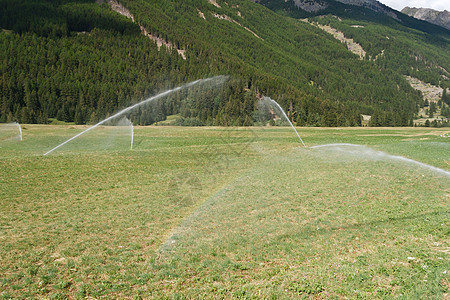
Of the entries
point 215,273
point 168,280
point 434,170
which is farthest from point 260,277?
point 434,170

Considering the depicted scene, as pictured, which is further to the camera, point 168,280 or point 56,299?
point 168,280

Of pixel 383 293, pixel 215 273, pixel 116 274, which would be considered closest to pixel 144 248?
pixel 116 274

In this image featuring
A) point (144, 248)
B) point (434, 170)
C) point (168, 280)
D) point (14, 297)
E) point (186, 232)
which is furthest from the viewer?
point (434, 170)

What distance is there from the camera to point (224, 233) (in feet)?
44.1

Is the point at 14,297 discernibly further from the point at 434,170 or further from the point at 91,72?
the point at 91,72

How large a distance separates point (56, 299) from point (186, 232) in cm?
608

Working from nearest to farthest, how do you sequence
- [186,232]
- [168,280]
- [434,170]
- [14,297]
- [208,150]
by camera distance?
[14,297], [168,280], [186,232], [434,170], [208,150]

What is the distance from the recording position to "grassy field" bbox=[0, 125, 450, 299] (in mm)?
8977

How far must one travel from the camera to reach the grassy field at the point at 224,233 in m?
8.98

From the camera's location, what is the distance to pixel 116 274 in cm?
973

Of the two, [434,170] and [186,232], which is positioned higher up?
[434,170]

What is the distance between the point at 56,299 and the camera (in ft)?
27.3

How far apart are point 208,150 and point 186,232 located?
29.9 metres

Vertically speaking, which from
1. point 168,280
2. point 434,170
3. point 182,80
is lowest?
point 168,280
